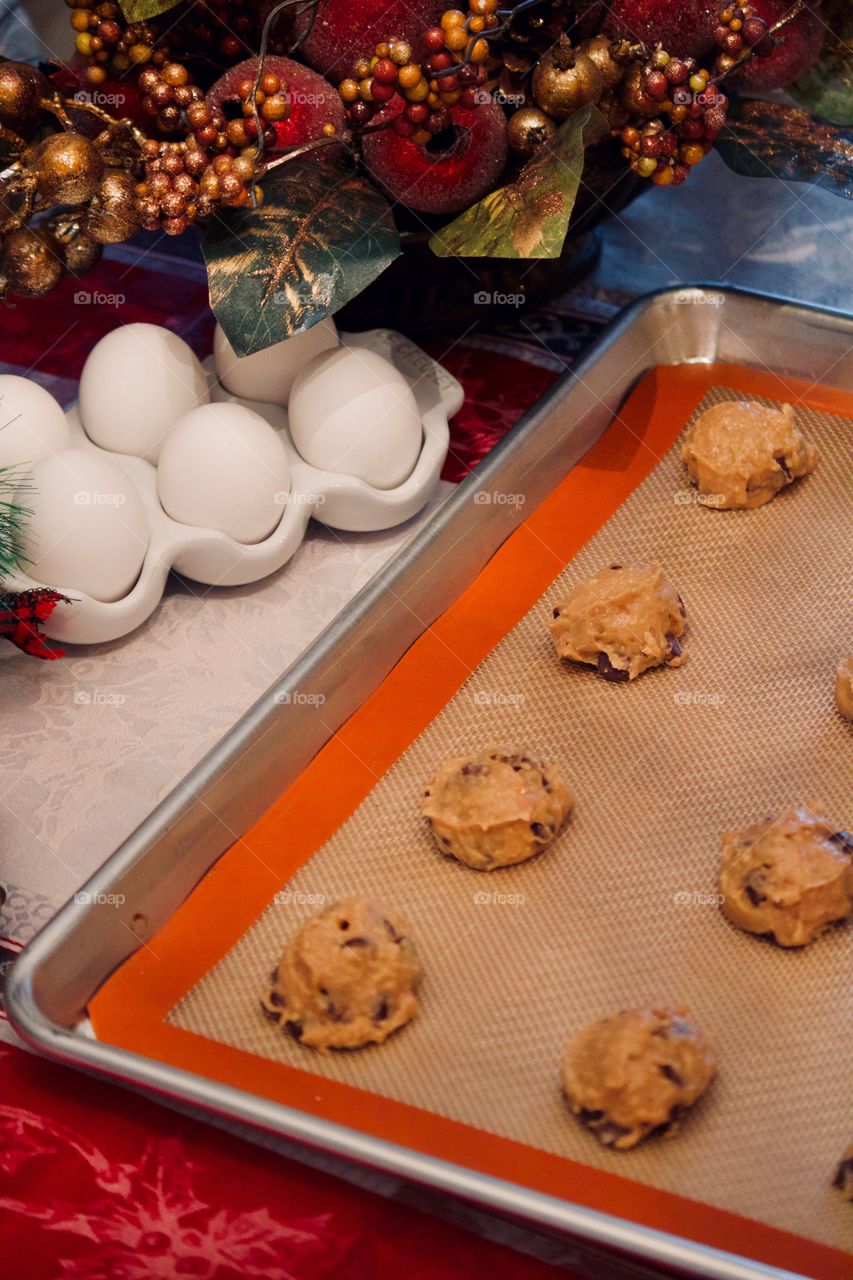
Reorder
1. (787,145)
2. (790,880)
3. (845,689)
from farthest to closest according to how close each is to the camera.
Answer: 1. (787,145)
2. (845,689)
3. (790,880)

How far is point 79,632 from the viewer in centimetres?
138

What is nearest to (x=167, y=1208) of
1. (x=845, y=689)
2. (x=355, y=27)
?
(x=845, y=689)

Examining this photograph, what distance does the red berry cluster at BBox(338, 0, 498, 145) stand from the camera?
1.26 metres

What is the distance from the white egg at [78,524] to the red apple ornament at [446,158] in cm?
43

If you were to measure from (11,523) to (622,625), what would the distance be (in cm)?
61

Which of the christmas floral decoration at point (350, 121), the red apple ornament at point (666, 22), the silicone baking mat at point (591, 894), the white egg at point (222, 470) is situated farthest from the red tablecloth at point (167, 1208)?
the red apple ornament at point (666, 22)

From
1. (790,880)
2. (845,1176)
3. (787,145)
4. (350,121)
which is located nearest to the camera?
(845,1176)

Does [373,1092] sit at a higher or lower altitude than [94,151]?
lower

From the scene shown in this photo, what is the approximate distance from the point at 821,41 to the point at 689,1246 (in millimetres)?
1199

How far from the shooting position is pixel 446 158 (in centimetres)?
139

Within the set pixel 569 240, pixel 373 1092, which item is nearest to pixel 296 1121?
pixel 373 1092

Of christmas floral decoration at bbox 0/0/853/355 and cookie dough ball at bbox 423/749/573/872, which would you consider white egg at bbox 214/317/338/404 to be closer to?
christmas floral decoration at bbox 0/0/853/355

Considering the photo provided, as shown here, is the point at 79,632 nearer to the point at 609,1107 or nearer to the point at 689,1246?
the point at 609,1107

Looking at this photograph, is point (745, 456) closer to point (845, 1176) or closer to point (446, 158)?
point (446, 158)
